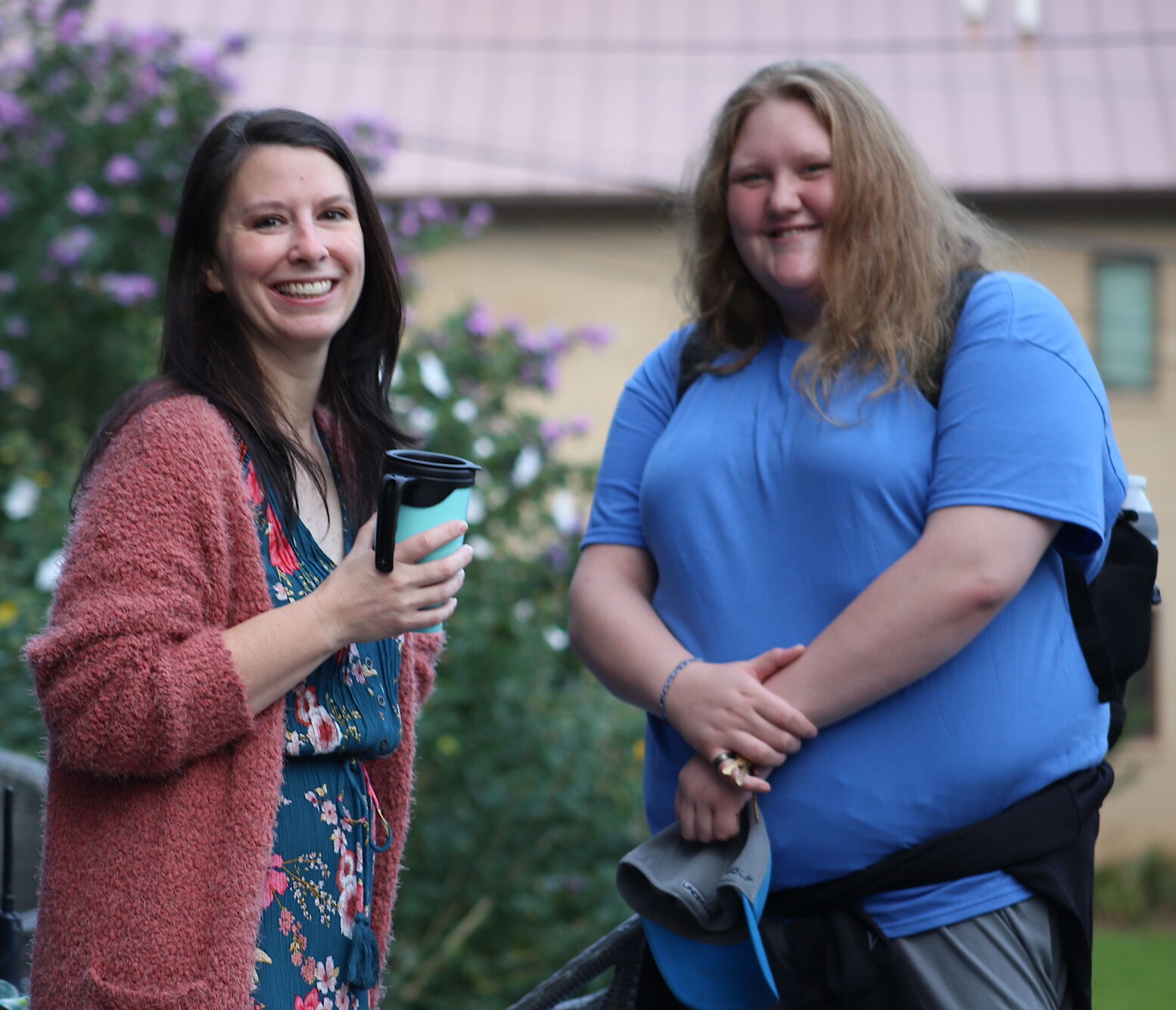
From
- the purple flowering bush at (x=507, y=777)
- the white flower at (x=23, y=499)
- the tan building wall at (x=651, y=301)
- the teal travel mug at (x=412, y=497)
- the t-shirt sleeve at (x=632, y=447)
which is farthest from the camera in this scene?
the tan building wall at (x=651, y=301)

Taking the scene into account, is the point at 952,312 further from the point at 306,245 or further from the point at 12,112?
the point at 12,112

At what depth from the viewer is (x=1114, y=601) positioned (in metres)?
2.14

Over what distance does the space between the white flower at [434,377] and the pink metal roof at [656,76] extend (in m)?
7.40

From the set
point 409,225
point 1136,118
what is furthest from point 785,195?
point 1136,118

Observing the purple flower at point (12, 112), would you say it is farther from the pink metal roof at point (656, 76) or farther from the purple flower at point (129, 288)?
the pink metal roof at point (656, 76)

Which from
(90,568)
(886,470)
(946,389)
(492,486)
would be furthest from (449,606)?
(492,486)

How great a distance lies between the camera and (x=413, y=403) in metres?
4.61

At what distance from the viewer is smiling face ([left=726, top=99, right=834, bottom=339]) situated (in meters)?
2.20

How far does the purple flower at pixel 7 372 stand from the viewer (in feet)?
16.6

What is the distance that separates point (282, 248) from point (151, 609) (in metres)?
0.58

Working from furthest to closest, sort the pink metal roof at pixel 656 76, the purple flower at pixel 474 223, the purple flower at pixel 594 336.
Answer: the pink metal roof at pixel 656 76 → the purple flower at pixel 474 223 → the purple flower at pixel 594 336

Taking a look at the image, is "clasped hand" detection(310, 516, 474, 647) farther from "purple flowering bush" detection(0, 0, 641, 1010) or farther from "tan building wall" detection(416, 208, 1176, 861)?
"tan building wall" detection(416, 208, 1176, 861)

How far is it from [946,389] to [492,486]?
2625mm

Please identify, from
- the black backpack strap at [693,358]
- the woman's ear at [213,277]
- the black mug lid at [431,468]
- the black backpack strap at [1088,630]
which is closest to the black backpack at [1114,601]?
the black backpack strap at [1088,630]
